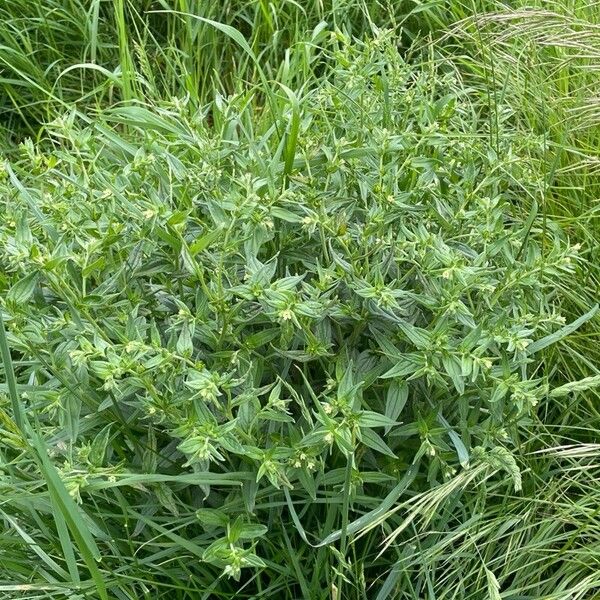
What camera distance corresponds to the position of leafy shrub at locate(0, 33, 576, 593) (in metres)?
1.41

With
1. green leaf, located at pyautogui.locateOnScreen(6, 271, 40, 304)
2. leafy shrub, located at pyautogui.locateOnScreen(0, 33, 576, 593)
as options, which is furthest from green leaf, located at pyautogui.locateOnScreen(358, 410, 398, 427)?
green leaf, located at pyautogui.locateOnScreen(6, 271, 40, 304)

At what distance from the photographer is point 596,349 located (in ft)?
6.30

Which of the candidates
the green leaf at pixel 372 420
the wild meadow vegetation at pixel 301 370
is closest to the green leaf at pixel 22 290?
the wild meadow vegetation at pixel 301 370

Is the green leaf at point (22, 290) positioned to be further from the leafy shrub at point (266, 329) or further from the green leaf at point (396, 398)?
the green leaf at point (396, 398)

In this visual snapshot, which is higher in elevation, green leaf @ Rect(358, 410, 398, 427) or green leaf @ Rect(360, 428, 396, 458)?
green leaf @ Rect(358, 410, 398, 427)

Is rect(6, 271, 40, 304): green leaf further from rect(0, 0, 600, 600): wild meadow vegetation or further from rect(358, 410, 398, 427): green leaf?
rect(358, 410, 398, 427): green leaf

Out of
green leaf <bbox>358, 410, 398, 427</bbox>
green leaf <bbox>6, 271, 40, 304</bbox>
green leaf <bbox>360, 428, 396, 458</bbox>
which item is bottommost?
green leaf <bbox>360, 428, 396, 458</bbox>

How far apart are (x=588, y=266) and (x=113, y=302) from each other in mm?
1073

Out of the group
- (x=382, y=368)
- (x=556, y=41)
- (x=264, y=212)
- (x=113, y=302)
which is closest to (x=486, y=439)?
(x=382, y=368)

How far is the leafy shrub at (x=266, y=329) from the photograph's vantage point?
1.41 m

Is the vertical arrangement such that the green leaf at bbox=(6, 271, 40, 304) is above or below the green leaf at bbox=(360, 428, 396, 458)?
above

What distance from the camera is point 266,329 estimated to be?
5.05ft

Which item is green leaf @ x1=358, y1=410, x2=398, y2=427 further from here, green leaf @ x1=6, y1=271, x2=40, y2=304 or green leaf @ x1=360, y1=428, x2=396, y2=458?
green leaf @ x1=6, y1=271, x2=40, y2=304

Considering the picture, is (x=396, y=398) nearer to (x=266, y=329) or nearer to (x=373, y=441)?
(x=373, y=441)
